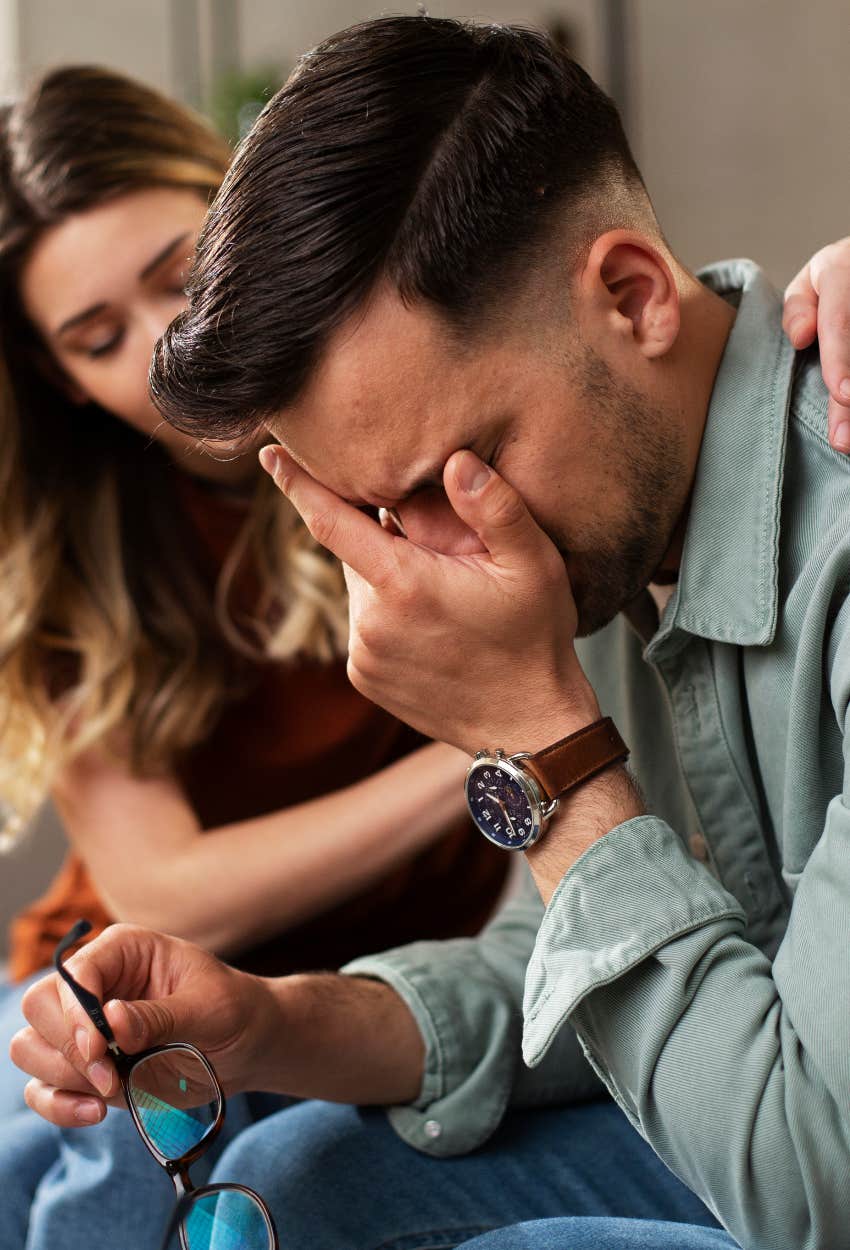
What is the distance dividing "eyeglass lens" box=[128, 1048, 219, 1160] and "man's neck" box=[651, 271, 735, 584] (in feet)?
1.71

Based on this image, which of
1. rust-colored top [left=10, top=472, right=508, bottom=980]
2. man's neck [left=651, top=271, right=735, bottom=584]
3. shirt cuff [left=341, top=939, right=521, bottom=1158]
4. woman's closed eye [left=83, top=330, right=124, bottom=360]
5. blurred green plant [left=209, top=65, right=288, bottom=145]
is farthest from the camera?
blurred green plant [left=209, top=65, right=288, bottom=145]

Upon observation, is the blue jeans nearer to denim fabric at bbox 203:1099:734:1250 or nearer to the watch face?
denim fabric at bbox 203:1099:734:1250

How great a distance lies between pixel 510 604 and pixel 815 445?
254mm

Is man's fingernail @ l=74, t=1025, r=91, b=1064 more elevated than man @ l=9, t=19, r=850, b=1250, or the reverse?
man @ l=9, t=19, r=850, b=1250

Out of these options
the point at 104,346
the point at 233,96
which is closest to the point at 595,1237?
the point at 104,346

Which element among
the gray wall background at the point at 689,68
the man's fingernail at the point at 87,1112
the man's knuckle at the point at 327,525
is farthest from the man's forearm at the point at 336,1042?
the gray wall background at the point at 689,68

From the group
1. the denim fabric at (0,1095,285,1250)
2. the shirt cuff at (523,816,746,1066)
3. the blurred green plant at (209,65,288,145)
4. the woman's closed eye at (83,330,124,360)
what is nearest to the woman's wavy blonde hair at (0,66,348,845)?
the woman's closed eye at (83,330,124,360)

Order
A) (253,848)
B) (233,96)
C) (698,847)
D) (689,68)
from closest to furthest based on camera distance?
(698,847) < (253,848) < (233,96) < (689,68)

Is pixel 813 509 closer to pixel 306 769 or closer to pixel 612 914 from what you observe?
pixel 612 914

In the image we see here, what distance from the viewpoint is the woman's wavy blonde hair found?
165cm

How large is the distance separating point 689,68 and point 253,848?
286 cm

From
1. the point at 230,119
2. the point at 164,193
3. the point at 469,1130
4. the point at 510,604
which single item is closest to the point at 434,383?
the point at 510,604

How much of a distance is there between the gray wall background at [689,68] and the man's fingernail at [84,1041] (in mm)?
3054

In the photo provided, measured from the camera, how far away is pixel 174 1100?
0.96 metres
